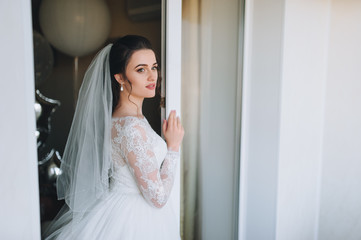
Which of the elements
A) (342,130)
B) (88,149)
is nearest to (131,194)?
(88,149)

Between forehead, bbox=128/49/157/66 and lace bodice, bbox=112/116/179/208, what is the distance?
25 centimetres

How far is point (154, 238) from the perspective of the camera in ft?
4.32

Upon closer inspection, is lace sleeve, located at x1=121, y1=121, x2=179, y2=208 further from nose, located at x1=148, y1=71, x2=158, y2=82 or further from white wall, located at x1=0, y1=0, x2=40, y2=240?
white wall, located at x1=0, y1=0, x2=40, y2=240

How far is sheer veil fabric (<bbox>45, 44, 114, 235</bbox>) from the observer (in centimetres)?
111

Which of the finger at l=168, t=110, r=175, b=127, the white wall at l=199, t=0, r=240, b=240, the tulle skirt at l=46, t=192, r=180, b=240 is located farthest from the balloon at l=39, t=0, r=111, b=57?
the white wall at l=199, t=0, r=240, b=240

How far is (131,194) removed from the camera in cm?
130

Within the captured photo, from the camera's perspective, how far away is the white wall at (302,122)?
75.4 inches

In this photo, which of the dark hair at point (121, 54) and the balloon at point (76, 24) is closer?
the balloon at point (76, 24)

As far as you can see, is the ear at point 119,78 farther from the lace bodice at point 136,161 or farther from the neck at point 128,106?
the lace bodice at point 136,161

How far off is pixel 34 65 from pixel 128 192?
0.65 m

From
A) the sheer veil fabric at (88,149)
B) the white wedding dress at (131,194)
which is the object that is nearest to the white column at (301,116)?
the white wedding dress at (131,194)

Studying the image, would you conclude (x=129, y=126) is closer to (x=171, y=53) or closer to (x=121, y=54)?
(x=121, y=54)

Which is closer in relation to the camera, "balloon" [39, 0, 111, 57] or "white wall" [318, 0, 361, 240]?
"balloon" [39, 0, 111, 57]

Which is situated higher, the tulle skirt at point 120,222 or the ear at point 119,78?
the ear at point 119,78
